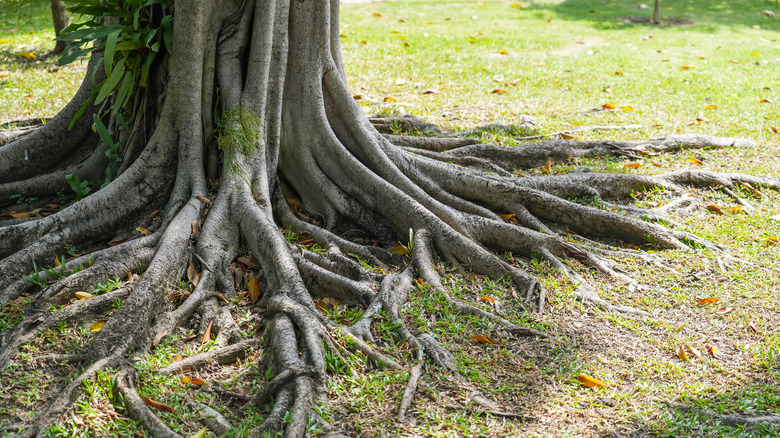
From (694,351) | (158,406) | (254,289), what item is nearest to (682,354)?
(694,351)

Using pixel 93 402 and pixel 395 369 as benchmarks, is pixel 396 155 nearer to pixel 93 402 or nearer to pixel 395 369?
pixel 395 369

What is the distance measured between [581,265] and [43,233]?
3.61 metres

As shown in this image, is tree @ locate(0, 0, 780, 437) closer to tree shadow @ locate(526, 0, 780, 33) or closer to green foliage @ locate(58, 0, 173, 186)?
green foliage @ locate(58, 0, 173, 186)

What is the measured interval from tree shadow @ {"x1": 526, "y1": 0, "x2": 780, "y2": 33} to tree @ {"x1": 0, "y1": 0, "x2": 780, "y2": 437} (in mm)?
8327

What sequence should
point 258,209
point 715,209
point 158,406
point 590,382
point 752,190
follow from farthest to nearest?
point 752,190
point 715,209
point 258,209
point 590,382
point 158,406

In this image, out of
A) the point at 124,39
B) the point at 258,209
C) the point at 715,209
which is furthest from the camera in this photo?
the point at 715,209

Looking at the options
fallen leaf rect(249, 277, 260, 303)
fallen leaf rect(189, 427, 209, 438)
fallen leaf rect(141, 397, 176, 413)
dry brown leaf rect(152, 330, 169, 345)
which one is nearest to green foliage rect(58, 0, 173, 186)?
fallen leaf rect(249, 277, 260, 303)

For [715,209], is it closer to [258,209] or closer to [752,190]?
[752,190]

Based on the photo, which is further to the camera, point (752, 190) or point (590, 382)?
point (752, 190)

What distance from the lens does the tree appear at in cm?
364

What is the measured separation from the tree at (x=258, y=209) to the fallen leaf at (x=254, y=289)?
2cm

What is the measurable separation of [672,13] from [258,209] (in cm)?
1270

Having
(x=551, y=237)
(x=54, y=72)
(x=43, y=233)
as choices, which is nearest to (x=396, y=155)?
(x=551, y=237)

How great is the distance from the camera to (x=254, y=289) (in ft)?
13.7
